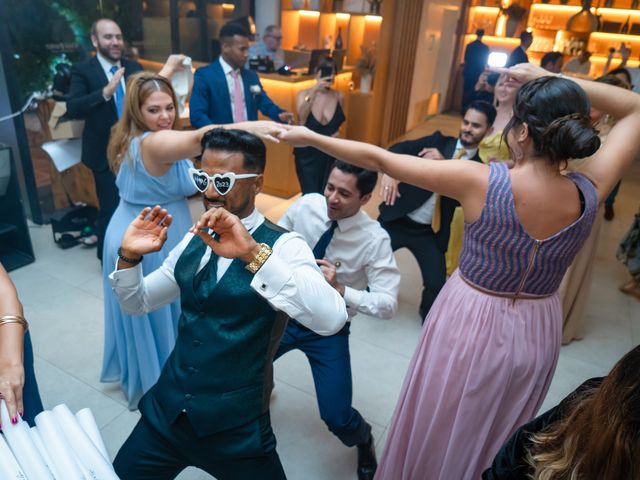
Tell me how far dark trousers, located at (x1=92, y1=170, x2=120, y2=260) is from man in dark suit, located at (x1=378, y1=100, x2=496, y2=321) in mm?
2029

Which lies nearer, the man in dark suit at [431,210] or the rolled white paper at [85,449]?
the rolled white paper at [85,449]

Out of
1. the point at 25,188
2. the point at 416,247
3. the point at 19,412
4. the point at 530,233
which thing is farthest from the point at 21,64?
the point at 530,233

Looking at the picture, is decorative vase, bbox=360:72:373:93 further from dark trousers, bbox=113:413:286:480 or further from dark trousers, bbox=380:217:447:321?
dark trousers, bbox=113:413:286:480

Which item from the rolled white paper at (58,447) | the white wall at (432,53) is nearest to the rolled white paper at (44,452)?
the rolled white paper at (58,447)

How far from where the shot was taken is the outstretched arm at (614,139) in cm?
162

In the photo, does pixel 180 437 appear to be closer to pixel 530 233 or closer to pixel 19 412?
pixel 19 412

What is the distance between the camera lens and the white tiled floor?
2458mm

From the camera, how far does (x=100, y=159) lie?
3.69 metres

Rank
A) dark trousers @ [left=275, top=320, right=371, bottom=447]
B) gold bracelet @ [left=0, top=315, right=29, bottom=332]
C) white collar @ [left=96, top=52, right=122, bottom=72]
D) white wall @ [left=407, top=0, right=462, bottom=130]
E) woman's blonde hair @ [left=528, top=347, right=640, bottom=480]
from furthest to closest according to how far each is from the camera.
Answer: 1. white wall @ [left=407, top=0, right=462, bottom=130]
2. white collar @ [left=96, top=52, right=122, bottom=72]
3. dark trousers @ [left=275, top=320, right=371, bottom=447]
4. gold bracelet @ [left=0, top=315, right=29, bottom=332]
5. woman's blonde hair @ [left=528, top=347, right=640, bottom=480]

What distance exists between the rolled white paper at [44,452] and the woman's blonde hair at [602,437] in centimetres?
98

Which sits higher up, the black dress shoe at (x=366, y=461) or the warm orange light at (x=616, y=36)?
the warm orange light at (x=616, y=36)

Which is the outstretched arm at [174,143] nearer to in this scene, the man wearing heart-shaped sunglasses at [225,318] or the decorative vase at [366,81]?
the man wearing heart-shaped sunglasses at [225,318]

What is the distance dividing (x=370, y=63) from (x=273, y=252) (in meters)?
5.66

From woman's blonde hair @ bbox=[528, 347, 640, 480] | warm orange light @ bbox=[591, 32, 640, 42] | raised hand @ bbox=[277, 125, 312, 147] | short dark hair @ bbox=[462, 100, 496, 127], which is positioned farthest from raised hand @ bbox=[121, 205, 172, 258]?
warm orange light @ bbox=[591, 32, 640, 42]
